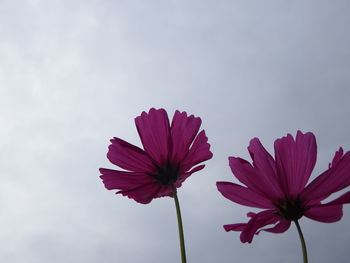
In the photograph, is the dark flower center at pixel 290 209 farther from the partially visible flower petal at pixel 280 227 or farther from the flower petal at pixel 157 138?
the flower petal at pixel 157 138

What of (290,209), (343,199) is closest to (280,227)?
(290,209)

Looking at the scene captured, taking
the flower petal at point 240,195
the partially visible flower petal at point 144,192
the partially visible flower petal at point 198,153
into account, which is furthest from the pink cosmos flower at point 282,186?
the partially visible flower petal at point 144,192

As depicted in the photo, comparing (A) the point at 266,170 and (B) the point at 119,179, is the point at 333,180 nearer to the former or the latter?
(A) the point at 266,170

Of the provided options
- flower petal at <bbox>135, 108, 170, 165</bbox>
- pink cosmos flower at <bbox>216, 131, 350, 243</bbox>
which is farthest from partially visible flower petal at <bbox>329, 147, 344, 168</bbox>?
flower petal at <bbox>135, 108, 170, 165</bbox>

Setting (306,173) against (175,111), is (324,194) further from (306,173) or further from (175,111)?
(175,111)

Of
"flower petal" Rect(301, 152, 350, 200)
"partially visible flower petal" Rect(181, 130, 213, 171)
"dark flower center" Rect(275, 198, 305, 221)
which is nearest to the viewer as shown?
"flower petal" Rect(301, 152, 350, 200)

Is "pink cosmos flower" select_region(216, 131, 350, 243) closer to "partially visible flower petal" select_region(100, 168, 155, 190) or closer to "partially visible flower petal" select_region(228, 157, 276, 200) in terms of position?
"partially visible flower petal" select_region(228, 157, 276, 200)
